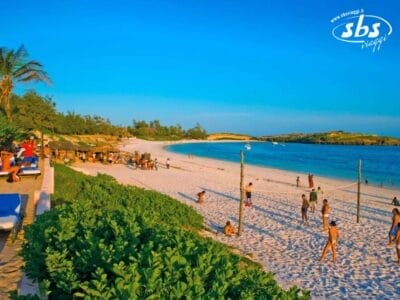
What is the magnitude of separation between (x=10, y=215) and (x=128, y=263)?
4.59 meters

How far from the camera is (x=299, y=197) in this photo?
885 inches

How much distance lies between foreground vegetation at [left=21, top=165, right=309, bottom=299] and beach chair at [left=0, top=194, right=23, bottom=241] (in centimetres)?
211

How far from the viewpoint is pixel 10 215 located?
23.6 feet

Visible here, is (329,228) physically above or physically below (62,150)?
below

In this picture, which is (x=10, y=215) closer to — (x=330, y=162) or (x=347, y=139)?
(x=330, y=162)

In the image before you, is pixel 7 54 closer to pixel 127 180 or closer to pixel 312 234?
pixel 127 180

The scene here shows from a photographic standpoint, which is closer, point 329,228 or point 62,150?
point 329,228

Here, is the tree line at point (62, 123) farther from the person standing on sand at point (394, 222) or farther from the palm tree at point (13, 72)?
the person standing on sand at point (394, 222)

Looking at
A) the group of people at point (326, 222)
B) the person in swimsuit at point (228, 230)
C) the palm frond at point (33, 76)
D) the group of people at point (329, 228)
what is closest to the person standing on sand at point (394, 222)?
the group of people at point (329, 228)

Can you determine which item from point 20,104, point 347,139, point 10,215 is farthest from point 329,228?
point 347,139

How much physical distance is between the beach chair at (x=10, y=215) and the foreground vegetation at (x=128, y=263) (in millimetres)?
2108

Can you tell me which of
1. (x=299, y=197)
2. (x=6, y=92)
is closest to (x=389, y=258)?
(x=299, y=197)

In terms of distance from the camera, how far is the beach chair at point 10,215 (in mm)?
6957

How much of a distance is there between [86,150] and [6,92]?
13.7 metres
